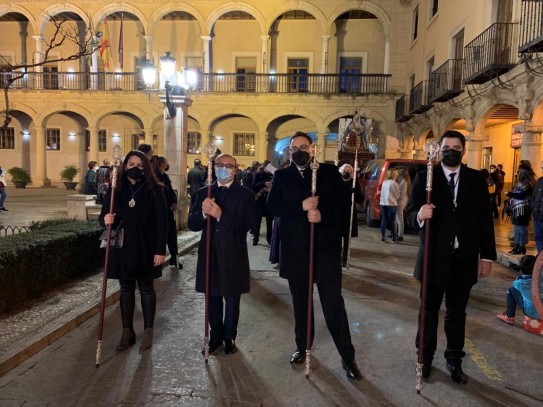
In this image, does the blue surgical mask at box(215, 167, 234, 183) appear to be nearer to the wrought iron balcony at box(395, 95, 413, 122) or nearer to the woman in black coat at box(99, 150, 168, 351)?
the woman in black coat at box(99, 150, 168, 351)

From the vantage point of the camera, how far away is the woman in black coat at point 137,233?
4219mm

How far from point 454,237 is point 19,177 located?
2726cm

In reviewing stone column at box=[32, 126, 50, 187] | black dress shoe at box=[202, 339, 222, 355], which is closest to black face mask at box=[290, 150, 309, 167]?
black dress shoe at box=[202, 339, 222, 355]

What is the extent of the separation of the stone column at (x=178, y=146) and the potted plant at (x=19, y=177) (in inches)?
729

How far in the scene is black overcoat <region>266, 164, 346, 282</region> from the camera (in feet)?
12.6

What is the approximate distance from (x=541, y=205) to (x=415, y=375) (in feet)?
16.9

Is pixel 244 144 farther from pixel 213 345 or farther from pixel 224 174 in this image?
pixel 213 345

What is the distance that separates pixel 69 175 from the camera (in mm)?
26281

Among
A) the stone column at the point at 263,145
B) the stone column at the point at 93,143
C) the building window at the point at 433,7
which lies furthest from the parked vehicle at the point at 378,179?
the stone column at the point at 93,143

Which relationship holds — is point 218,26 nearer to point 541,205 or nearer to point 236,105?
point 236,105

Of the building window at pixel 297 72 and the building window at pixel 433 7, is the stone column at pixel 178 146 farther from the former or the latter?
the building window at pixel 297 72

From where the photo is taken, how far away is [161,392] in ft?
11.6

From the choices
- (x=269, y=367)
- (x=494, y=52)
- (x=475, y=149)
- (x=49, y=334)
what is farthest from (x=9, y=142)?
(x=269, y=367)

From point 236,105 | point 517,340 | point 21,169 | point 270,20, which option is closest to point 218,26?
point 270,20
